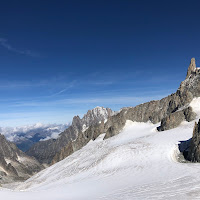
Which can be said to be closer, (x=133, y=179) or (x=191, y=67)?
(x=133, y=179)

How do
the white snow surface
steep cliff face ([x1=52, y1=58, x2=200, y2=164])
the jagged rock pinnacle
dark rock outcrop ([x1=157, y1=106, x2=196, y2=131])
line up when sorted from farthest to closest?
the jagged rock pinnacle < steep cliff face ([x1=52, y1=58, x2=200, y2=164]) < dark rock outcrop ([x1=157, y1=106, x2=196, y2=131]) < the white snow surface

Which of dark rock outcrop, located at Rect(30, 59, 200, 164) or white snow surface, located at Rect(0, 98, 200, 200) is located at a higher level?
dark rock outcrop, located at Rect(30, 59, 200, 164)

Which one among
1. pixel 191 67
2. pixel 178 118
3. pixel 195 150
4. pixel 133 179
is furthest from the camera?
pixel 191 67

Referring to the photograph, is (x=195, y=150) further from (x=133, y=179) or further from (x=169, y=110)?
(x=169, y=110)

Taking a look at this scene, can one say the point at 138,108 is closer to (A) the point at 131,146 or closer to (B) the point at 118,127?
(B) the point at 118,127

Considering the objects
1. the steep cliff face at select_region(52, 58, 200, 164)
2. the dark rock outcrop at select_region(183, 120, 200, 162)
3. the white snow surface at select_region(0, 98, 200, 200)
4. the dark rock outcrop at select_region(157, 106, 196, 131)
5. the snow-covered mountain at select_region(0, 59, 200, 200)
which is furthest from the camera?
the steep cliff face at select_region(52, 58, 200, 164)

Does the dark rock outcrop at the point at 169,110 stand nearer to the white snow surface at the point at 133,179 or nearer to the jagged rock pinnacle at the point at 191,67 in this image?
the jagged rock pinnacle at the point at 191,67

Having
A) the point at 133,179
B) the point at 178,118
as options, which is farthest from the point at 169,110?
the point at 133,179

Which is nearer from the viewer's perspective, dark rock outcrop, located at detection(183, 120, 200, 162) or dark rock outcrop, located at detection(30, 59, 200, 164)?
dark rock outcrop, located at detection(183, 120, 200, 162)

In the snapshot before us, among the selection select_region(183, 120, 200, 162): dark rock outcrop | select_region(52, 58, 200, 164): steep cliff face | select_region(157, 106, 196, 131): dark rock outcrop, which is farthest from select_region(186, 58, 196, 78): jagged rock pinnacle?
select_region(183, 120, 200, 162): dark rock outcrop

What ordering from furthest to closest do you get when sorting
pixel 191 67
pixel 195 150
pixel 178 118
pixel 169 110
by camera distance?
pixel 191 67 → pixel 169 110 → pixel 178 118 → pixel 195 150

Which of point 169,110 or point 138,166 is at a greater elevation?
point 169,110

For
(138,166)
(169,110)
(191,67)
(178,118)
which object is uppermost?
(191,67)

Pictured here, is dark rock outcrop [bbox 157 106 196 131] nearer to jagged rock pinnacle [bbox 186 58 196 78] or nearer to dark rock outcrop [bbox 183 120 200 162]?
dark rock outcrop [bbox 183 120 200 162]
